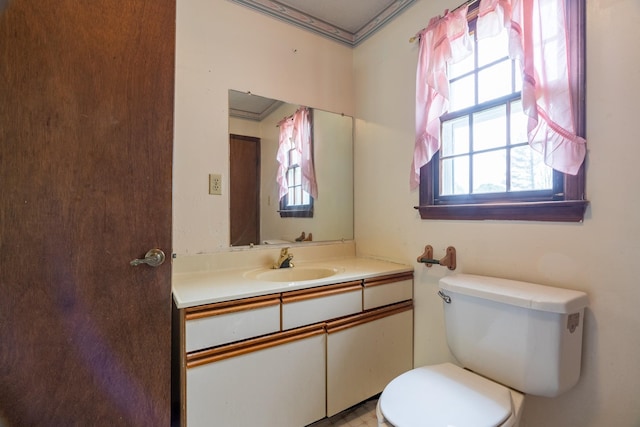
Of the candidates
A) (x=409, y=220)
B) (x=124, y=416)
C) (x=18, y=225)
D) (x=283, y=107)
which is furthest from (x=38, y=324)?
(x=409, y=220)

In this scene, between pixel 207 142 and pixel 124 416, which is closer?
pixel 124 416

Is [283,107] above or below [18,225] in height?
above

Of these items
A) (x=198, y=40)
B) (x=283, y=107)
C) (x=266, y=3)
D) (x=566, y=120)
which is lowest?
(x=566, y=120)

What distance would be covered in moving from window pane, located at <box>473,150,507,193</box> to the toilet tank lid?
43 centimetres

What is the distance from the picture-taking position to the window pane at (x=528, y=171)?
46.3 inches

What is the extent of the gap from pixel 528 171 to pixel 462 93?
0.54 metres

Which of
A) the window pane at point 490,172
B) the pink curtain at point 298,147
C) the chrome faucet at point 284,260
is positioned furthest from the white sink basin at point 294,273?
the window pane at point 490,172

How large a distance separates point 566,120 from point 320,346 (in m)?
1.35

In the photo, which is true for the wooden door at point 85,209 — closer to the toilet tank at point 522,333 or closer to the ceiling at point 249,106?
the ceiling at point 249,106

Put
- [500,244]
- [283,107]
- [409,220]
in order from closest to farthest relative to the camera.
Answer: [500,244]
[409,220]
[283,107]

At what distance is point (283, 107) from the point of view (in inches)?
71.4

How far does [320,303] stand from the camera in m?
1.32

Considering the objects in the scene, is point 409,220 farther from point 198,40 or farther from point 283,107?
point 198,40

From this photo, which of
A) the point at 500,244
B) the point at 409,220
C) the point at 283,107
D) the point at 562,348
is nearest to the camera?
the point at 562,348
